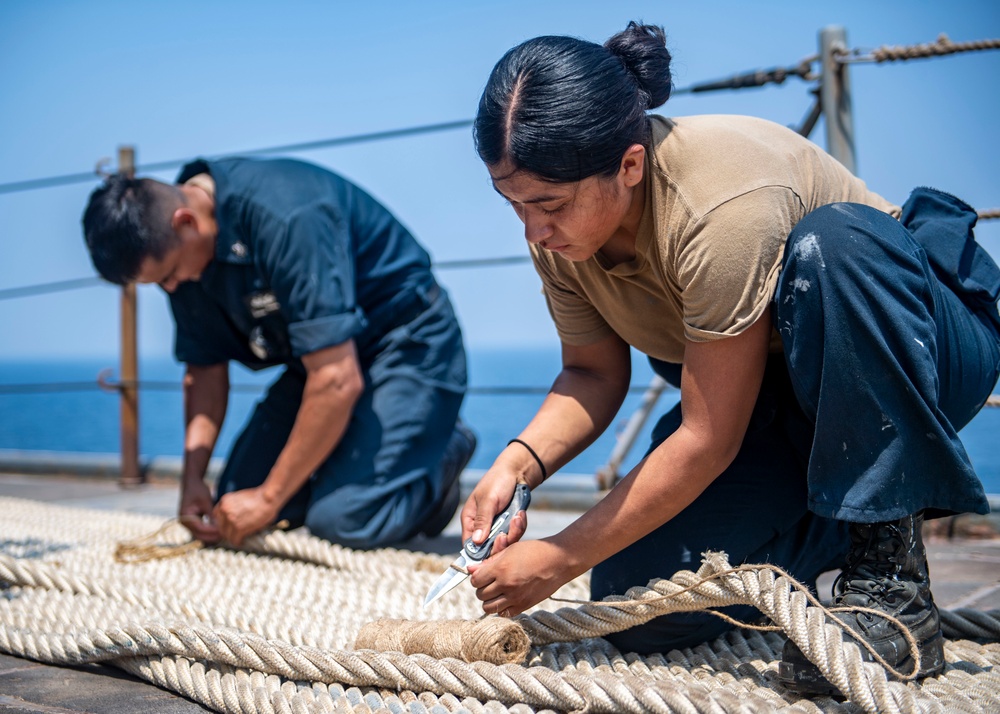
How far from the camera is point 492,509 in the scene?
136cm

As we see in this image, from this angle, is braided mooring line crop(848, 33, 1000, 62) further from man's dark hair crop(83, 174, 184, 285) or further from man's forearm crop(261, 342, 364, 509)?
man's dark hair crop(83, 174, 184, 285)

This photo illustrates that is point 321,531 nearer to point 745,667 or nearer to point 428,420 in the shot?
point 428,420

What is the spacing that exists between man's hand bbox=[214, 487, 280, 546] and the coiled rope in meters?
0.34

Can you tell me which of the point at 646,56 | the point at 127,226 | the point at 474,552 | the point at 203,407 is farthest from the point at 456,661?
the point at 203,407

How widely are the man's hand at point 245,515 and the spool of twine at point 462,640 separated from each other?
925 millimetres

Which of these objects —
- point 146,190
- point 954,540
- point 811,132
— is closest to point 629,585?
point 954,540

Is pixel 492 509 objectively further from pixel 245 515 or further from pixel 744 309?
pixel 245 515

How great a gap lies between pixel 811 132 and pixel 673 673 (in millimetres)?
1752

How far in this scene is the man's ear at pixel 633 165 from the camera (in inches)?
48.4

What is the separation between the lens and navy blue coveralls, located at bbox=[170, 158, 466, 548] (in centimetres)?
216

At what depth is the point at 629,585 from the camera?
142 cm

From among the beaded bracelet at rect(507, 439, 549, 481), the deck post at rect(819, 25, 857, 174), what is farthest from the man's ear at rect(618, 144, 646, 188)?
the deck post at rect(819, 25, 857, 174)

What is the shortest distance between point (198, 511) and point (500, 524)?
4.30 ft

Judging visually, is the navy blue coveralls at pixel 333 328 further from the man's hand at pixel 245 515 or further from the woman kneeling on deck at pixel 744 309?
the woman kneeling on deck at pixel 744 309
